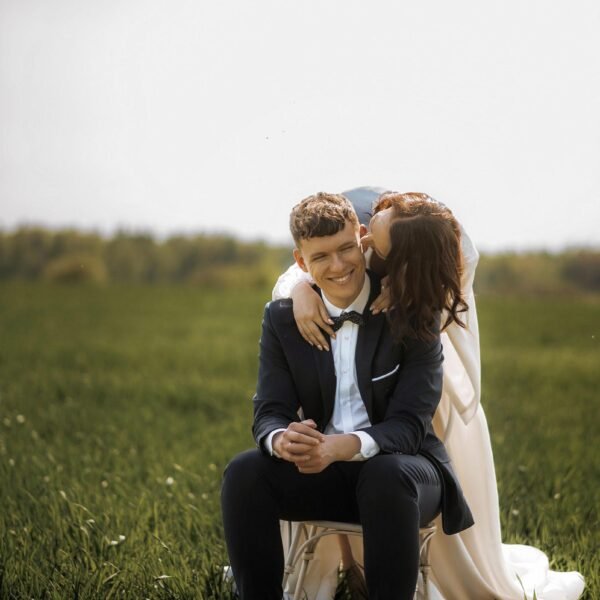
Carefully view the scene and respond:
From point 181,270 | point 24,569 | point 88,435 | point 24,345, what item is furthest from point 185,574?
point 181,270

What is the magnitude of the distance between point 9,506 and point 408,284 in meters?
2.33

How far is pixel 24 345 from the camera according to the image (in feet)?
32.4

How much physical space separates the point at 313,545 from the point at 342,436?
0.48 meters

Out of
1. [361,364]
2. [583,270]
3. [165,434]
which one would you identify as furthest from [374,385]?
[583,270]

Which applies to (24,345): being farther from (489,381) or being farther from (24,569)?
(24,569)

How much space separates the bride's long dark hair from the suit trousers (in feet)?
1.22

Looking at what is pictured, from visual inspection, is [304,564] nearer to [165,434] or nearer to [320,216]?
[320,216]

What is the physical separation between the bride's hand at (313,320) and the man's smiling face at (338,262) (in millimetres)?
53

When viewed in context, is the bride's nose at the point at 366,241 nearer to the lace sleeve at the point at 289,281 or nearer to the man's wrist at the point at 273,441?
the lace sleeve at the point at 289,281

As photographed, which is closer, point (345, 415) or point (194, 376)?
point (345, 415)

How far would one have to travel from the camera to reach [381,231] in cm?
314

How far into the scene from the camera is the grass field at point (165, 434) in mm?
3967

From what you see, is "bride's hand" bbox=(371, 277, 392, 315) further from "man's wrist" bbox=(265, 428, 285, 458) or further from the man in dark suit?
"man's wrist" bbox=(265, 428, 285, 458)

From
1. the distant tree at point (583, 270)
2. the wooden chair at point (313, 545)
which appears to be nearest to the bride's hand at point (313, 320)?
the wooden chair at point (313, 545)
